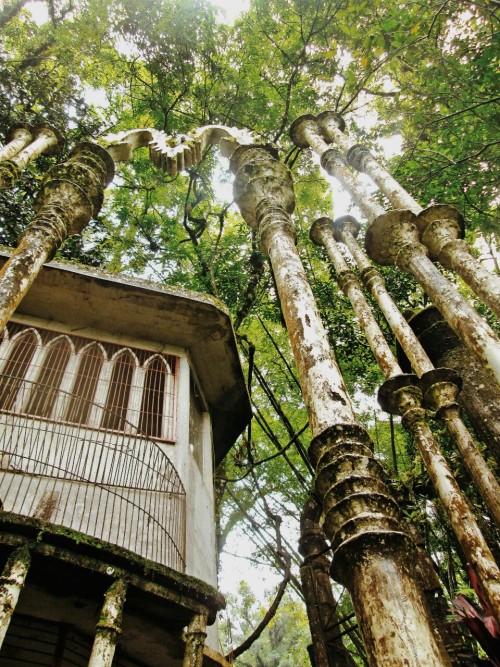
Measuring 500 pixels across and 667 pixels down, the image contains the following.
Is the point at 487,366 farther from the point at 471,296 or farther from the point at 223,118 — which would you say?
the point at 223,118

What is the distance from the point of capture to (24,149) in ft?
20.3

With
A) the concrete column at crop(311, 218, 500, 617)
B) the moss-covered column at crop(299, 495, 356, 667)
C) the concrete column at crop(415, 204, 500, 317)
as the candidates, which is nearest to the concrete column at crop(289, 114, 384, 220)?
the concrete column at crop(415, 204, 500, 317)

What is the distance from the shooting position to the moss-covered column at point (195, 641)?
452 centimetres

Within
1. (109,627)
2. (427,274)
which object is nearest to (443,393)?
(427,274)

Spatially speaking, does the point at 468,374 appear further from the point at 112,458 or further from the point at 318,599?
the point at 112,458

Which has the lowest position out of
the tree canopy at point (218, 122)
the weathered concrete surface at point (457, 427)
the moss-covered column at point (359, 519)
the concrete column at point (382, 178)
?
the moss-covered column at point (359, 519)

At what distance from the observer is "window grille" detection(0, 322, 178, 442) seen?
7.08 m

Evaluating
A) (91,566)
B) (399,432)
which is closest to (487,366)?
(91,566)

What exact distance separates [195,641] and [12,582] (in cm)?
200

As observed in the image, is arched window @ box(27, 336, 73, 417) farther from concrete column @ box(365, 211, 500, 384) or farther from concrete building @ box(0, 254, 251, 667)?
concrete column @ box(365, 211, 500, 384)

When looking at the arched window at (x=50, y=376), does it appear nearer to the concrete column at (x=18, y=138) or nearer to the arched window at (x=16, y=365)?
the arched window at (x=16, y=365)

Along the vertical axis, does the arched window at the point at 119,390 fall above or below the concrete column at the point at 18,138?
below

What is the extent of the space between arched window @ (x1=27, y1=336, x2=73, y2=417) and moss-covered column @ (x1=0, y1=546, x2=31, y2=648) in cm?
297

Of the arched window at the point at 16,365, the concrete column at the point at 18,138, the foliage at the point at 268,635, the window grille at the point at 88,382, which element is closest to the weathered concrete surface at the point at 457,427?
the window grille at the point at 88,382
